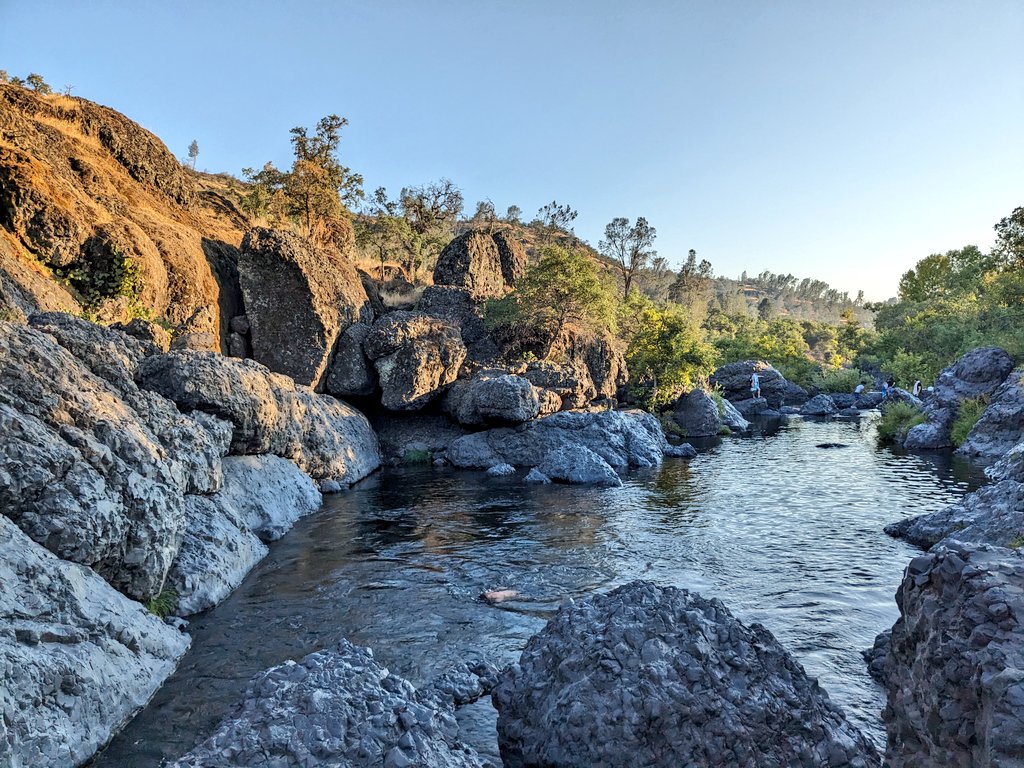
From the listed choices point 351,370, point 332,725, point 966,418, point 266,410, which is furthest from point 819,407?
point 332,725

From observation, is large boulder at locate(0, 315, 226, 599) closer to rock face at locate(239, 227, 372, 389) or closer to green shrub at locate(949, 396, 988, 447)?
rock face at locate(239, 227, 372, 389)

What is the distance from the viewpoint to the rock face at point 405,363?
2820cm

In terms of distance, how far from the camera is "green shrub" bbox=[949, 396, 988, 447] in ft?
88.2

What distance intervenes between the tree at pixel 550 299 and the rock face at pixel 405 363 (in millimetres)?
6938

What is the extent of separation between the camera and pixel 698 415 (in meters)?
38.0

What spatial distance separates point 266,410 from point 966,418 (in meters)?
30.8

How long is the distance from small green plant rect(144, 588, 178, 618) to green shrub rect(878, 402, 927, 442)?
34.1m

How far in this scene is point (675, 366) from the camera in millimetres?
39250

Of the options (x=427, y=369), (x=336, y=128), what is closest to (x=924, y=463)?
(x=427, y=369)

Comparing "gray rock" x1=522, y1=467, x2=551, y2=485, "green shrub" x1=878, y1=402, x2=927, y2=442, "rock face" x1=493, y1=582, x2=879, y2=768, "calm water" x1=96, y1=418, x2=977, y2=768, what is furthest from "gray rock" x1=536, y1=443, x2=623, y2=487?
"green shrub" x1=878, y1=402, x2=927, y2=442

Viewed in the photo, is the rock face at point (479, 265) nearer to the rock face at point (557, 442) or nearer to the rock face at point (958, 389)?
the rock face at point (557, 442)

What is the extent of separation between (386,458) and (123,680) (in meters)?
20.7

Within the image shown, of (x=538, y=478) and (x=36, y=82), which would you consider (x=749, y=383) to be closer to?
(x=538, y=478)

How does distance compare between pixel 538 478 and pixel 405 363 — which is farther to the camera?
pixel 405 363
